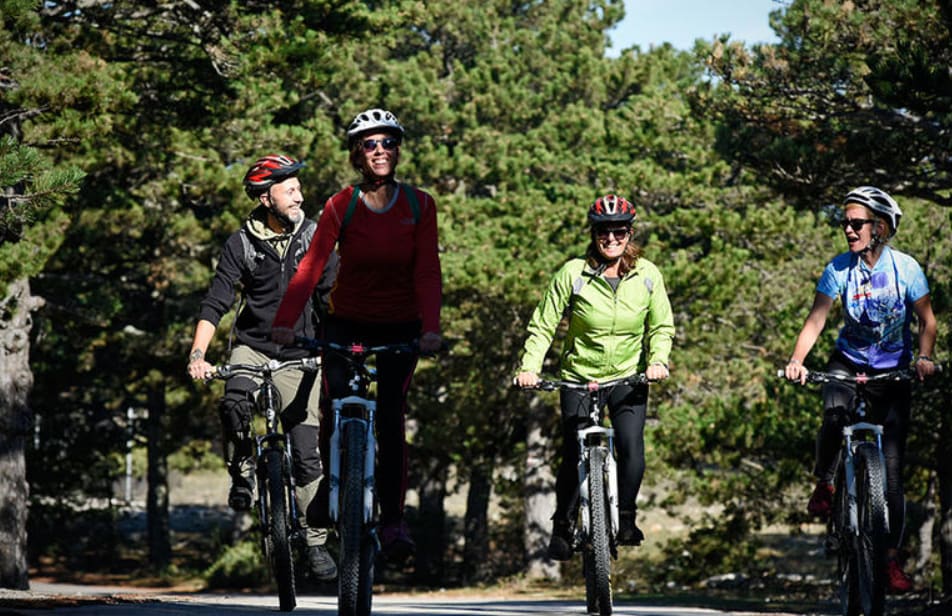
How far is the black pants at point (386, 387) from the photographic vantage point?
648 centimetres

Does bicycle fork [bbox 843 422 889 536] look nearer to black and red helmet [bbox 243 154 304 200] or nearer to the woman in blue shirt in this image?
the woman in blue shirt

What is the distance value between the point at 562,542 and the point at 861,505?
5.63 ft

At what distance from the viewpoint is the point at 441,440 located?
95.1 feet

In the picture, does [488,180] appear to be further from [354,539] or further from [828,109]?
[354,539]

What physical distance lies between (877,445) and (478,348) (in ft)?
66.0

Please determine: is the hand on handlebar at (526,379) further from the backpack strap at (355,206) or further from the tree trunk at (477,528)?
the tree trunk at (477,528)

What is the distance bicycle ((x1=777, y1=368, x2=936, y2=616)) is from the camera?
7391 mm

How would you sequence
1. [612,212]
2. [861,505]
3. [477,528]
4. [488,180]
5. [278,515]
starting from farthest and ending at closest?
[477,528] < [488,180] < [612,212] < [278,515] < [861,505]

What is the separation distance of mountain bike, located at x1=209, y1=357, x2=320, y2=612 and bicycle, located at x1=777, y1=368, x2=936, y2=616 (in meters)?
2.74

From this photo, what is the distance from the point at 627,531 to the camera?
7.94 m

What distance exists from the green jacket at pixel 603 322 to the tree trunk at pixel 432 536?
2548cm

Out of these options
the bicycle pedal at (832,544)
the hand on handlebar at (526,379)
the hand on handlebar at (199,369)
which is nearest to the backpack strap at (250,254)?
the hand on handlebar at (199,369)

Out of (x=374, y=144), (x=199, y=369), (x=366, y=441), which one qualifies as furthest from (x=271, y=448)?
(x=374, y=144)

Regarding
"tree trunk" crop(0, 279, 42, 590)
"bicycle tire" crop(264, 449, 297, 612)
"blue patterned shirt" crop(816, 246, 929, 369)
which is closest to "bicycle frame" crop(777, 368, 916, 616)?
"blue patterned shirt" crop(816, 246, 929, 369)
